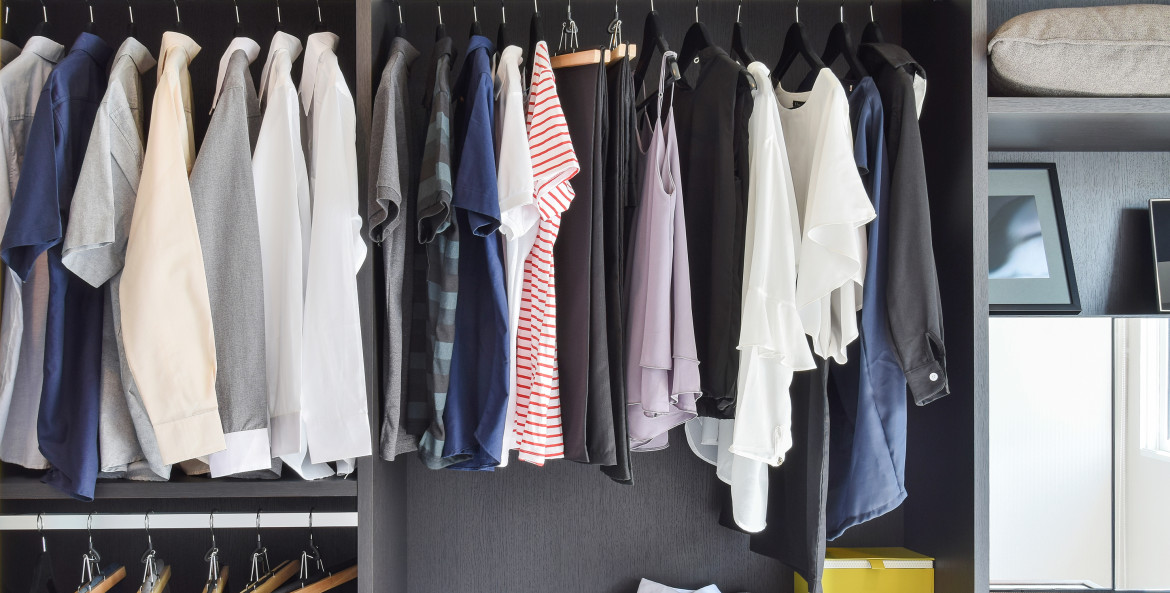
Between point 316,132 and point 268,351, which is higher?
point 316,132

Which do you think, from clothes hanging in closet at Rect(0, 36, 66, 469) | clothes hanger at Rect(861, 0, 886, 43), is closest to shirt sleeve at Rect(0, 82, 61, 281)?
clothes hanging in closet at Rect(0, 36, 66, 469)

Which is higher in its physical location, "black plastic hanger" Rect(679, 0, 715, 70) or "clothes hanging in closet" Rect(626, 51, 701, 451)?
"black plastic hanger" Rect(679, 0, 715, 70)

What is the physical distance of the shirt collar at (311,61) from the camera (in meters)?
1.30

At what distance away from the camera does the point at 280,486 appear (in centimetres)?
130

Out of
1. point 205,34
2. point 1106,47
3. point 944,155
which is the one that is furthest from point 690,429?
point 205,34

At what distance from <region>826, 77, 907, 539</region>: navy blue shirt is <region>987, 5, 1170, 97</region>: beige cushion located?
28 cm

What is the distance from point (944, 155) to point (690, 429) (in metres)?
0.79

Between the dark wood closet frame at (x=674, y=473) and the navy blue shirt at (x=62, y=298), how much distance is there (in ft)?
1.30

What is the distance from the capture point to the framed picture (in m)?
1.60

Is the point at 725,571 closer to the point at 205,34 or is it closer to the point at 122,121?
the point at 122,121

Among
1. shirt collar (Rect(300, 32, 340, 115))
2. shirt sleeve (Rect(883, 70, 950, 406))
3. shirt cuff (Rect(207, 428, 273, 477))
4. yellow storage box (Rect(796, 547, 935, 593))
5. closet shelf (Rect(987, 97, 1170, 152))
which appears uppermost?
shirt collar (Rect(300, 32, 340, 115))

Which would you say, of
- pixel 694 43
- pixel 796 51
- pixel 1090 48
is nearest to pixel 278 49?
pixel 694 43

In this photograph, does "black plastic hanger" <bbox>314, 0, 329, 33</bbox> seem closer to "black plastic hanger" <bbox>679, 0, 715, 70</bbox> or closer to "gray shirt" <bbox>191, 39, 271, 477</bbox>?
"gray shirt" <bbox>191, 39, 271, 477</bbox>

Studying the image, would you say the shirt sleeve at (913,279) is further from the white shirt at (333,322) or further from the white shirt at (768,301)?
the white shirt at (333,322)
